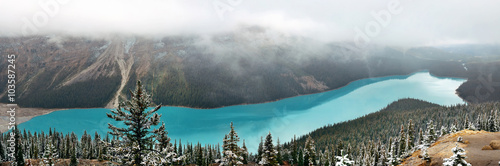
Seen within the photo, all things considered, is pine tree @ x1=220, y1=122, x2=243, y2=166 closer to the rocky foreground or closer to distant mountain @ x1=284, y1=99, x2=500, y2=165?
the rocky foreground

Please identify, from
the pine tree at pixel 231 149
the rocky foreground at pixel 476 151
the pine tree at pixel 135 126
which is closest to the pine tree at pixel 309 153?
the rocky foreground at pixel 476 151

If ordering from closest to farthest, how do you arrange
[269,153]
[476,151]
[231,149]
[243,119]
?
1. [476,151]
2. [231,149]
3. [269,153]
4. [243,119]

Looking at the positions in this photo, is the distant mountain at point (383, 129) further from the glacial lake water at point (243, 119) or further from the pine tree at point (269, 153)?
the pine tree at point (269, 153)

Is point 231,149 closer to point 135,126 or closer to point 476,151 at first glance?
point 135,126

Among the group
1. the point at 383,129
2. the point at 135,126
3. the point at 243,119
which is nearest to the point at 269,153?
the point at 135,126

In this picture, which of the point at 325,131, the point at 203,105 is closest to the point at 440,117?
the point at 325,131

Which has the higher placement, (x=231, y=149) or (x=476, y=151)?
(x=231, y=149)

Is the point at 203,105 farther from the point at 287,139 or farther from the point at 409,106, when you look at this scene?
the point at 409,106

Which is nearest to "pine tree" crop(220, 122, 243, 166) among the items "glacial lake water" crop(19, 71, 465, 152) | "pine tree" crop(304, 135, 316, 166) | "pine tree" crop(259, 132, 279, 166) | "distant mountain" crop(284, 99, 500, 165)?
"pine tree" crop(259, 132, 279, 166)
